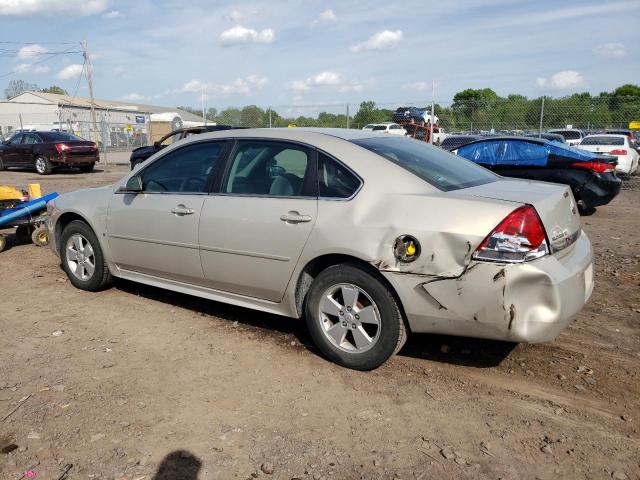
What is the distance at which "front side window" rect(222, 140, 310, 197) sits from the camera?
3.95 metres

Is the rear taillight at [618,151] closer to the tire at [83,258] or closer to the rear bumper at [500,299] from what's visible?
the rear bumper at [500,299]

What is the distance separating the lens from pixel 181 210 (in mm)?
4410

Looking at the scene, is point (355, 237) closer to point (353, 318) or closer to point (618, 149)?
point (353, 318)

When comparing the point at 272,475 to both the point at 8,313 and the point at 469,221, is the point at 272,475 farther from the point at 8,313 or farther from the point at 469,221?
the point at 8,313

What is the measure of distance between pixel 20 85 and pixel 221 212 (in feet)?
324

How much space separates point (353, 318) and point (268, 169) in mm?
1312

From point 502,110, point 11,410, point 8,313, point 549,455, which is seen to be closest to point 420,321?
→ point 549,455

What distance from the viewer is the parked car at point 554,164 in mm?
9898

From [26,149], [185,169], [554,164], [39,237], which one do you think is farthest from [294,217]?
[26,149]

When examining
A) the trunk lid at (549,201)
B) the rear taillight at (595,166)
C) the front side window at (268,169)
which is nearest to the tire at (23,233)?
the front side window at (268,169)

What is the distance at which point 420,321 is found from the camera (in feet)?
11.1

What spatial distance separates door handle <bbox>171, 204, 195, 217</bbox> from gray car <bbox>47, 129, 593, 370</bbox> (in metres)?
0.02

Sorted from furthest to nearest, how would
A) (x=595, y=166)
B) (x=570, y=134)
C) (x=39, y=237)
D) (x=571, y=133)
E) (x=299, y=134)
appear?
(x=570, y=134)
(x=571, y=133)
(x=595, y=166)
(x=39, y=237)
(x=299, y=134)

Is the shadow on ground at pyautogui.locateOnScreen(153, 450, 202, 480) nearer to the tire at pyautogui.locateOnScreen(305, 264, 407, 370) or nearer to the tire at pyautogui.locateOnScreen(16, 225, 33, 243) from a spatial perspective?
the tire at pyautogui.locateOnScreen(305, 264, 407, 370)
